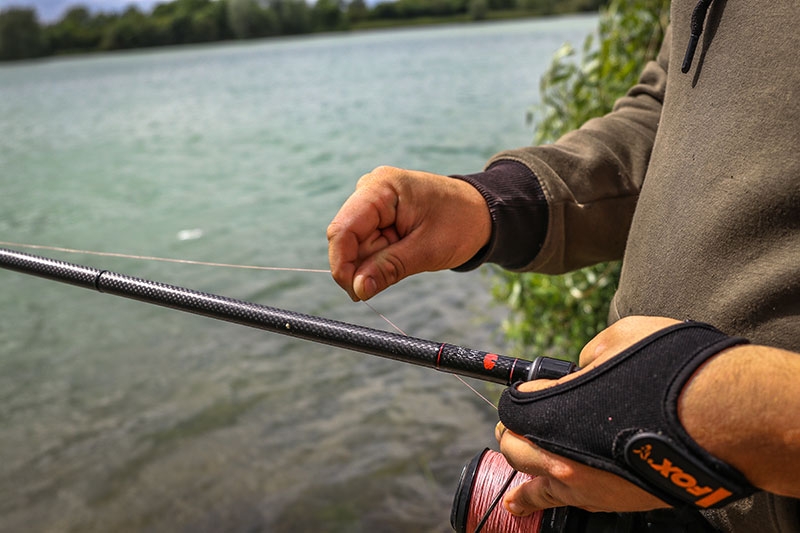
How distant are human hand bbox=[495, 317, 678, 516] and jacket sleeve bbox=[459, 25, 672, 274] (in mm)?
648

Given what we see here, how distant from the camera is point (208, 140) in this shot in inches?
685

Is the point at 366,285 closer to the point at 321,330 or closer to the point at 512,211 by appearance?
the point at 321,330

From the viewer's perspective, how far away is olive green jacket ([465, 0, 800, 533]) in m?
1.29

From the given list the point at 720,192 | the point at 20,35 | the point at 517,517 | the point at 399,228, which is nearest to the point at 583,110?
the point at 399,228

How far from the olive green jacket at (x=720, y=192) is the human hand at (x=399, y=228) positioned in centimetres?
9

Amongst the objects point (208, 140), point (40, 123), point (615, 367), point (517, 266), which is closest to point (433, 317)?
point (517, 266)

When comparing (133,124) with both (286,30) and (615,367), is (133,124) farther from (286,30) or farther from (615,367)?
(286,30)

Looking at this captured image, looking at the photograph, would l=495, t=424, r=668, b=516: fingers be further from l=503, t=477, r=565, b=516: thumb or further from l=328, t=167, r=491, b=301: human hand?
l=328, t=167, r=491, b=301: human hand

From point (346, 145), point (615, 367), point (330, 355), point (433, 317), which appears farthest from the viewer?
point (346, 145)

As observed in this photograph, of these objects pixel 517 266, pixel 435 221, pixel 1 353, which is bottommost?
pixel 1 353

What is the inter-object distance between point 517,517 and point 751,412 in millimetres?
588

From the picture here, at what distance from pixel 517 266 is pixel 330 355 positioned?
4.00 meters

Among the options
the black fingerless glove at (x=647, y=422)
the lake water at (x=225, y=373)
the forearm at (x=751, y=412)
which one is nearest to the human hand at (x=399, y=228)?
the black fingerless glove at (x=647, y=422)

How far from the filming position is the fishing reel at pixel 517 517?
54.3 inches
